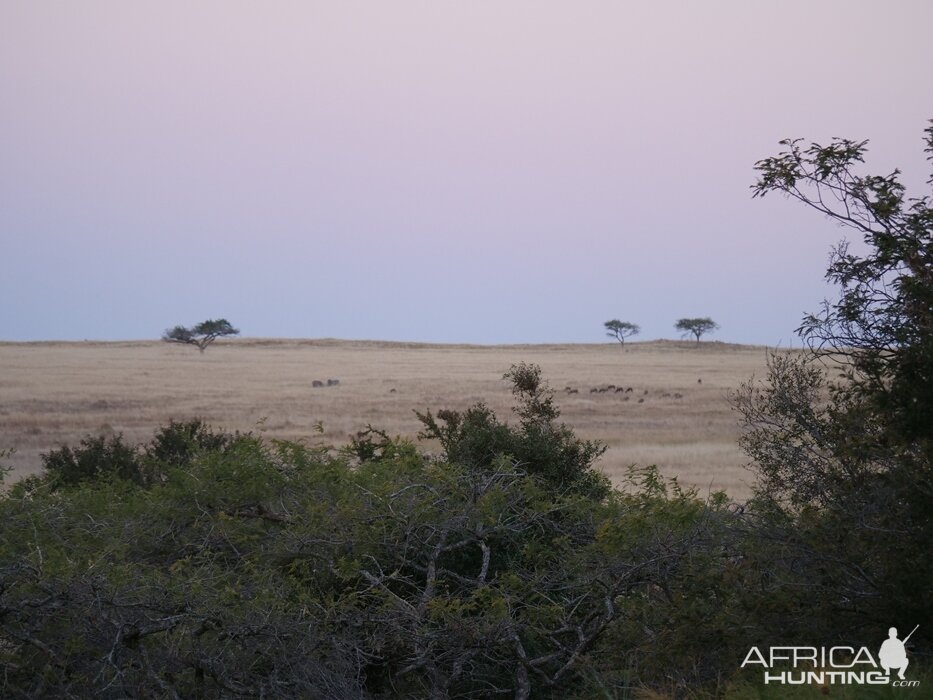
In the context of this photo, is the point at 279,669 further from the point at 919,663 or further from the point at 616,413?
the point at 616,413

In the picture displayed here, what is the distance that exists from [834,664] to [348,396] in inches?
1569

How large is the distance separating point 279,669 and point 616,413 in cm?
3245

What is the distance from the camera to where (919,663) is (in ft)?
16.7

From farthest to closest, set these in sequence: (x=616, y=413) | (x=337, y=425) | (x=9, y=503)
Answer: (x=616, y=413) < (x=337, y=425) < (x=9, y=503)

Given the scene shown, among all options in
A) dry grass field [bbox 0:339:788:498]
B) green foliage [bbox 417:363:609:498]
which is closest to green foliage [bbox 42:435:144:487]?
dry grass field [bbox 0:339:788:498]

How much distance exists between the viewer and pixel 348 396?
→ 44.4 meters

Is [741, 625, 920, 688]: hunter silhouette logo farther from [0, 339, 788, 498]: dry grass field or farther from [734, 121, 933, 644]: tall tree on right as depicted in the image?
[0, 339, 788, 498]: dry grass field

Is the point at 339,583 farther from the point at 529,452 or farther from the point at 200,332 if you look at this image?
the point at 200,332

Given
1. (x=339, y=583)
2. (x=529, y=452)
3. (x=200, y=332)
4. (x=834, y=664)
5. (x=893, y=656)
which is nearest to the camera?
(x=893, y=656)

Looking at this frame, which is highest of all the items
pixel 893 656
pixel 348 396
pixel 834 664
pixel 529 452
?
pixel 529 452

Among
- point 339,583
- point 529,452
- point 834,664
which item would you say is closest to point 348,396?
point 529,452

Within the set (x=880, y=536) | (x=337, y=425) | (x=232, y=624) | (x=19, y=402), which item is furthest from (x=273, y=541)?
(x=19, y=402)

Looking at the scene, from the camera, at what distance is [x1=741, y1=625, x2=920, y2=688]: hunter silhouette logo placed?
4707 millimetres

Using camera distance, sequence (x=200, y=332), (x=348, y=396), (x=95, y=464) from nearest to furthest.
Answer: (x=95, y=464), (x=348, y=396), (x=200, y=332)
